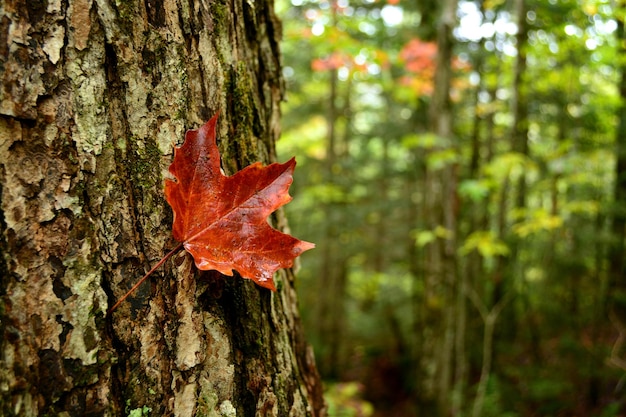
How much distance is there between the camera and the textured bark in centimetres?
71

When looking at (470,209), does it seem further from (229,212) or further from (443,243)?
(229,212)

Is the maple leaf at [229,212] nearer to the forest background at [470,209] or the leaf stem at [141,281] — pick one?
the leaf stem at [141,281]

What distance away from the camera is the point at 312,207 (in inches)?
374

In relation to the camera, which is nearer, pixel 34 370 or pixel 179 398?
pixel 34 370

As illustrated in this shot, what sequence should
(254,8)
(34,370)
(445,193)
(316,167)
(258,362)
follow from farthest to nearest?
(316,167) < (445,193) < (254,8) < (258,362) < (34,370)

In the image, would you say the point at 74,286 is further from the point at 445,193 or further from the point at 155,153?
the point at 445,193

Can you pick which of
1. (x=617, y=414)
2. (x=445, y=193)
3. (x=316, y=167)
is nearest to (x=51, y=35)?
(x=445, y=193)

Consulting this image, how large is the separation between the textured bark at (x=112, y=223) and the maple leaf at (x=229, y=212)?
0.14ft

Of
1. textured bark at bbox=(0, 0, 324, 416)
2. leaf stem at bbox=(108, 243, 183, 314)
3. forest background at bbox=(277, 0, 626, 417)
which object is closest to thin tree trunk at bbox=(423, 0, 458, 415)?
forest background at bbox=(277, 0, 626, 417)

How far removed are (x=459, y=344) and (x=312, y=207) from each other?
5156 mm

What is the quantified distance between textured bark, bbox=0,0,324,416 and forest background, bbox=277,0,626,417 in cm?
347

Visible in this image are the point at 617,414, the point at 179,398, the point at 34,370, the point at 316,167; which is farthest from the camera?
the point at 316,167

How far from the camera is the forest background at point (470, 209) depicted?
469 cm

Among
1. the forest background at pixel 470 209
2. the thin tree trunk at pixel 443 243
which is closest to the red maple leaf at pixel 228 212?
the forest background at pixel 470 209
